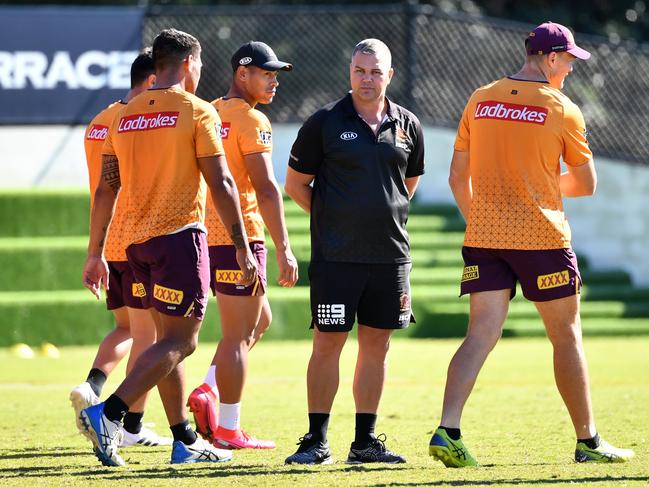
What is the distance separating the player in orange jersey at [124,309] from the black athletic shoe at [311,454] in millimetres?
1364

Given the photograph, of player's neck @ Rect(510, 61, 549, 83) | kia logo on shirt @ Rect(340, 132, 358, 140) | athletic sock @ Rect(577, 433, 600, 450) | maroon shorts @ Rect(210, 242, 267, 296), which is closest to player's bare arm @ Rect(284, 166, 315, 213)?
kia logo on shirt @ Rect(340, 132, 358, 140)

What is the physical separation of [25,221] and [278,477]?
10.9 m

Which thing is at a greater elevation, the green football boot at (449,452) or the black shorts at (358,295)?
→ the black shorts at (358,295)

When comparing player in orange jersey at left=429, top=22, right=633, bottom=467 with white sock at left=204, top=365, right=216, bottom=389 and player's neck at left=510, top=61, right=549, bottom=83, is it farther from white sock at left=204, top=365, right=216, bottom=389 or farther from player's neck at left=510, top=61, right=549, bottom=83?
white sock at left=204, top=365, right=216, bottom=389

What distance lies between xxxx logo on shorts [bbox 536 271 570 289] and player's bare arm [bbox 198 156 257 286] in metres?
1.47

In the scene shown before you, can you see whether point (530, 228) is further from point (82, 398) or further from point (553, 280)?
point (82, 398)

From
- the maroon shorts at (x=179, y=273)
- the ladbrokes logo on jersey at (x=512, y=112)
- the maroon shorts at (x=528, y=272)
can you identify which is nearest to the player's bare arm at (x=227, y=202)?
the maroon shorts at (x=179, y=273)

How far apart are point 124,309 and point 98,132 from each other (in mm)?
1129

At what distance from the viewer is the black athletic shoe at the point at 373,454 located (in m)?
6.83

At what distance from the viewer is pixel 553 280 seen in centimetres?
669

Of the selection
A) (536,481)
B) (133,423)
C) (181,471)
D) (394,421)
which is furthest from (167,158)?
(394,421)

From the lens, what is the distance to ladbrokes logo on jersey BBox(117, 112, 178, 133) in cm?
668

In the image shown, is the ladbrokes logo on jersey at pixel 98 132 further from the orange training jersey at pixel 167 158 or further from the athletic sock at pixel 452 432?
the athletic sock at pixel 452 432

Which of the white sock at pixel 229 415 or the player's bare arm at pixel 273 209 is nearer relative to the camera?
the player's bare arm at pixel 273 209
